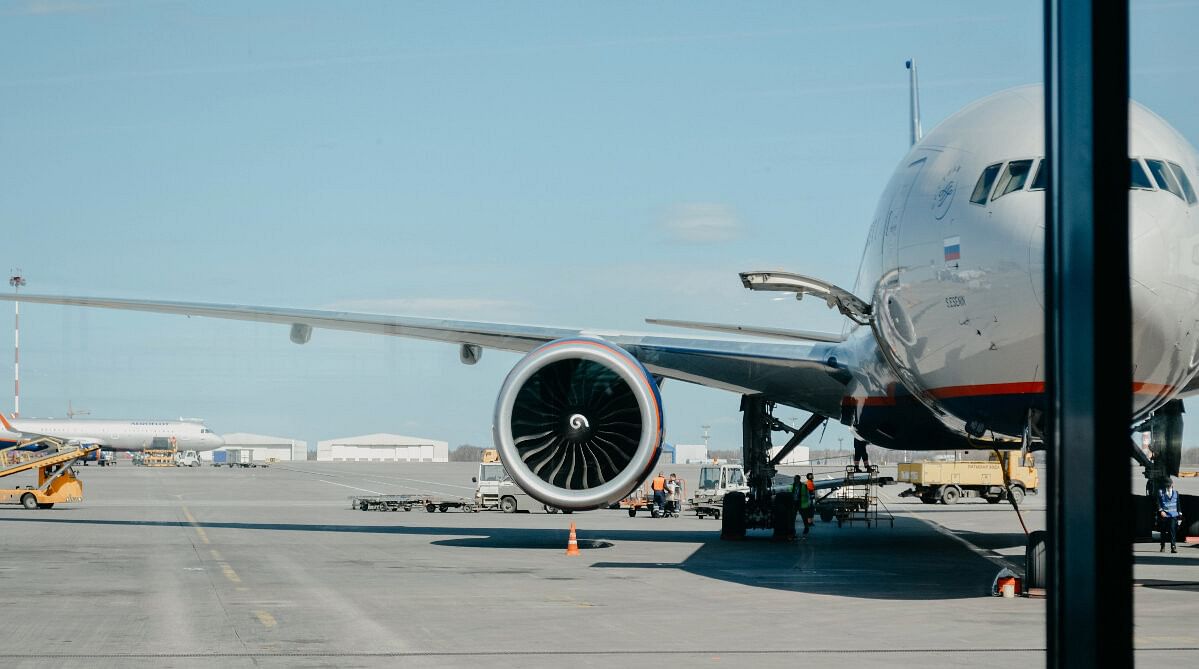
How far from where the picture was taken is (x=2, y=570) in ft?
47.1

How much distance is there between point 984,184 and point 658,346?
6.98m

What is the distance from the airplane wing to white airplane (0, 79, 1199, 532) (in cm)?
3

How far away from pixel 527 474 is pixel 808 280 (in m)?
4.87

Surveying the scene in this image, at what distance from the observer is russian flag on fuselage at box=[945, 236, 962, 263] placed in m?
10.5

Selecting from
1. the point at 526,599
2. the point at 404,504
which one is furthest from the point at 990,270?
the point at 404,504

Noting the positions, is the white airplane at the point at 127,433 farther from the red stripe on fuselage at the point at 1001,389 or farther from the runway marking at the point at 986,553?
the red stripe on fuselage at the point at 1001,389

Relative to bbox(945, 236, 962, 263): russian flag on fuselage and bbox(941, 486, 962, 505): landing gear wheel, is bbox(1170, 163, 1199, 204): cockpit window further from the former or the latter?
bbox(941, 486, 962, 505): landing gear wheel

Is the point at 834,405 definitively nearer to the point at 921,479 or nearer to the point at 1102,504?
the point at 1102,504

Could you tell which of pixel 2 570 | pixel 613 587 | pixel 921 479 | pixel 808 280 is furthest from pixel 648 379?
pixel 921 479

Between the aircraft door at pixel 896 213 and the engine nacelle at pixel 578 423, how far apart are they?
3778 mm

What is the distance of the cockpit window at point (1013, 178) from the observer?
33.7 ft

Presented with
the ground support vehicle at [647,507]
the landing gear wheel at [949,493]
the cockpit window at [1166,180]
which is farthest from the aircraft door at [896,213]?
the landing gear wheel at [949,493]

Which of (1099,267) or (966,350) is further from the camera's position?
(966,350)

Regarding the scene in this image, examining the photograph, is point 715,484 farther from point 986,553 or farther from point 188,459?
point 188,459
